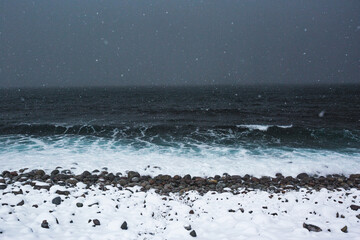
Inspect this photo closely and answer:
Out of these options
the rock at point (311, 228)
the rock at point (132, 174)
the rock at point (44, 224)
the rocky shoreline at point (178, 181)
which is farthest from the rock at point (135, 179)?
the rock at point (311, 228)

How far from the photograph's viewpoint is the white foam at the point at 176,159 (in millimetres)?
12523

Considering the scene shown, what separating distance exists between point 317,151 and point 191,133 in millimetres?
11294

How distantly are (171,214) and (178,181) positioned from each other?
12.1ft

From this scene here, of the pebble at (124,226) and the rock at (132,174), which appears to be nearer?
the pebble at (124,226)

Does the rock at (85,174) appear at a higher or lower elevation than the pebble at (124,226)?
lower

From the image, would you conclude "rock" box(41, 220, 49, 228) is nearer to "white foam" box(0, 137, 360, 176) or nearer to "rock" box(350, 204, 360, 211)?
"white foam" box(0, 137, 360, 176)

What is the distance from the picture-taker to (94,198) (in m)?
7.76

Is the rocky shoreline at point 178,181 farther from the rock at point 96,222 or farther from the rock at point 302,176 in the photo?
the rock at point 96,222

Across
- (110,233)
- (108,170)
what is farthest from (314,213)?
(108,170)

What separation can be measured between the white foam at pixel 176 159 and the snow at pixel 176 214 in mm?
3595

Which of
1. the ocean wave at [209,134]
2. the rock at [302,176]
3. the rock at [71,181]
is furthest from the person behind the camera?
the ocean wave at [209,134]

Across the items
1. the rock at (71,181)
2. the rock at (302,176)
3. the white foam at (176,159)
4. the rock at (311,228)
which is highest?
the rock at (311,228)

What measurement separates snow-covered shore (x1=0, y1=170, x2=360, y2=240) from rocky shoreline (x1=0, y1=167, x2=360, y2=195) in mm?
566

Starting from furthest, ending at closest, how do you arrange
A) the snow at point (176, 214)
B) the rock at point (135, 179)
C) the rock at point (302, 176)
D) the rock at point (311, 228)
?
the rock at point (302, 176)
the rock at point (135, 179)
the rock at point (311, 228)
the snow at point (176, 214)
